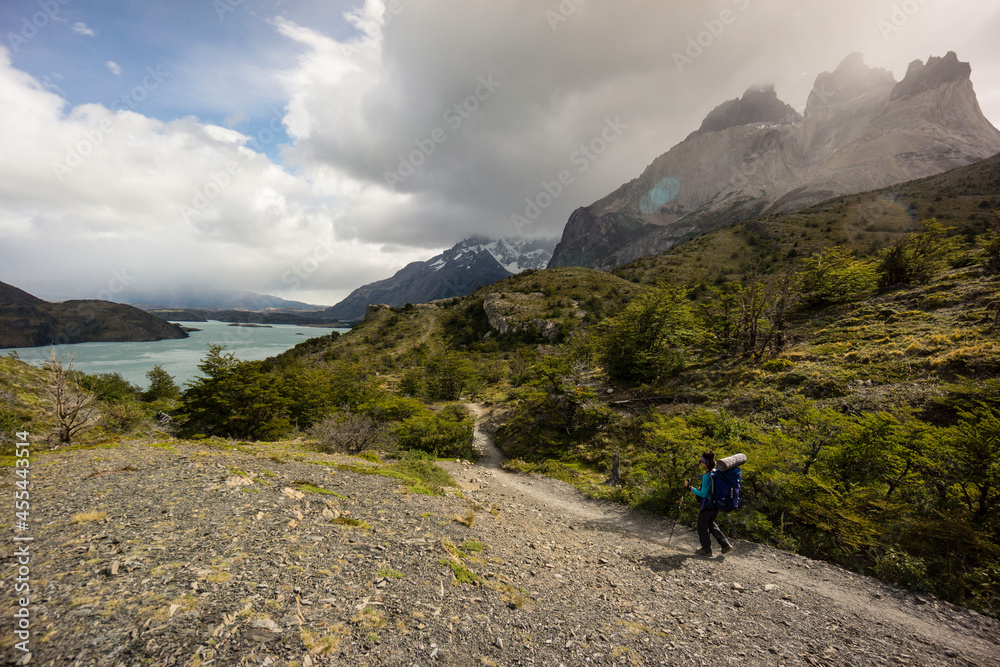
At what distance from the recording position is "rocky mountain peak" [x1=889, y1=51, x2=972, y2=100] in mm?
170500

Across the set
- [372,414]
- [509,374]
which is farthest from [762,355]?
[509,374]

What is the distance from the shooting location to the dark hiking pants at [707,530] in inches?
304

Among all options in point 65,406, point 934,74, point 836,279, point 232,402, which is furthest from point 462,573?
point 934,74

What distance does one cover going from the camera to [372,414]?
76.5 ft

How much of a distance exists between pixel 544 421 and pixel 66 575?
19760 mm

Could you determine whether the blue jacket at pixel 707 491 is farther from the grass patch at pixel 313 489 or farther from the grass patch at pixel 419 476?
the grass patch at pixel 313 489

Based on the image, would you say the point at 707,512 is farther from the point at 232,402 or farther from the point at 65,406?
the point at 232,402

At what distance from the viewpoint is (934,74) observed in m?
173

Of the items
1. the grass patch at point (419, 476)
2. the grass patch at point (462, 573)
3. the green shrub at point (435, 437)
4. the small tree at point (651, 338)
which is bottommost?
the green shrub at point (435, 437)

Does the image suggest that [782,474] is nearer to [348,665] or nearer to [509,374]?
[348,665]

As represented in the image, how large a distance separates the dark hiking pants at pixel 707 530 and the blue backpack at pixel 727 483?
1.02 ft

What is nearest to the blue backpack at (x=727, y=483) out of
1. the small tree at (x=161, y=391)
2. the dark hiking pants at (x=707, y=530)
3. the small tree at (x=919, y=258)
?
the dark hiking pants at (x=707, y=530)

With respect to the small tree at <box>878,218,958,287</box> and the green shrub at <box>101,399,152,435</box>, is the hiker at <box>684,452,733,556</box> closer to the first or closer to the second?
the small tree at <box>878,218,958,287</box>

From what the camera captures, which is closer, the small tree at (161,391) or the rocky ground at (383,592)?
the rocky ground at (383,592)
